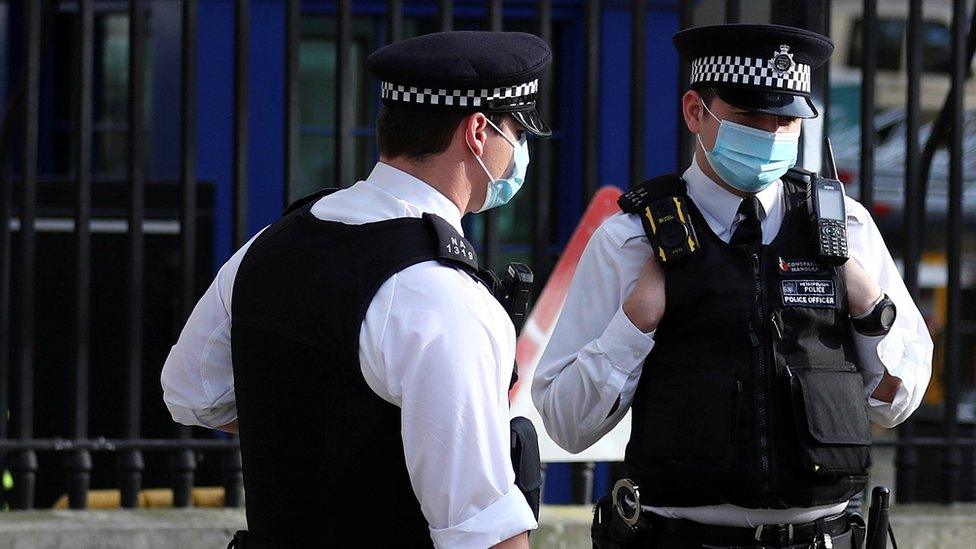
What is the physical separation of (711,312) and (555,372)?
380 mm

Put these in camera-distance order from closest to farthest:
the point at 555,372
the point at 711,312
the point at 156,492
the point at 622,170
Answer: the point at 711,312
the point at 555,372
the point at 156,492
the point at 622,170

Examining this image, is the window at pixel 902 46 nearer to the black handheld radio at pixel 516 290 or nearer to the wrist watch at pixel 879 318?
the wrist watch at pixel 879 318

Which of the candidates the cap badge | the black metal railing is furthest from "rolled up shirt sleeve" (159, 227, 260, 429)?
the black metal railing

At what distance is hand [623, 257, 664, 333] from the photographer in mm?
2709

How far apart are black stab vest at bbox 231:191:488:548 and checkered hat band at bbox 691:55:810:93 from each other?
3.38 ft

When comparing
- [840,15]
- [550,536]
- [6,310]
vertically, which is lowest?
[550,536]

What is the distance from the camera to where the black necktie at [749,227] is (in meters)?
2.80

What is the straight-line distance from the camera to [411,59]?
2.15 m

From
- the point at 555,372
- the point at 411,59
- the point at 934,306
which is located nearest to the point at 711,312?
the point at 555,372

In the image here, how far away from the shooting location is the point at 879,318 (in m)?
2.70

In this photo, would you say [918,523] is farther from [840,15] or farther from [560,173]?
[840,15]

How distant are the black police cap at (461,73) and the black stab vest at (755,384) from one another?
2.19ft

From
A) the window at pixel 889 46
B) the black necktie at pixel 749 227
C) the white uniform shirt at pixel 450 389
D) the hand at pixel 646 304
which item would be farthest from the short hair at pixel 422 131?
the window at pixel 889 46

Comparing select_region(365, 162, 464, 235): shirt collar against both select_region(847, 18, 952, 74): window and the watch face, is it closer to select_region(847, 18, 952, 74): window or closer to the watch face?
the watch face
